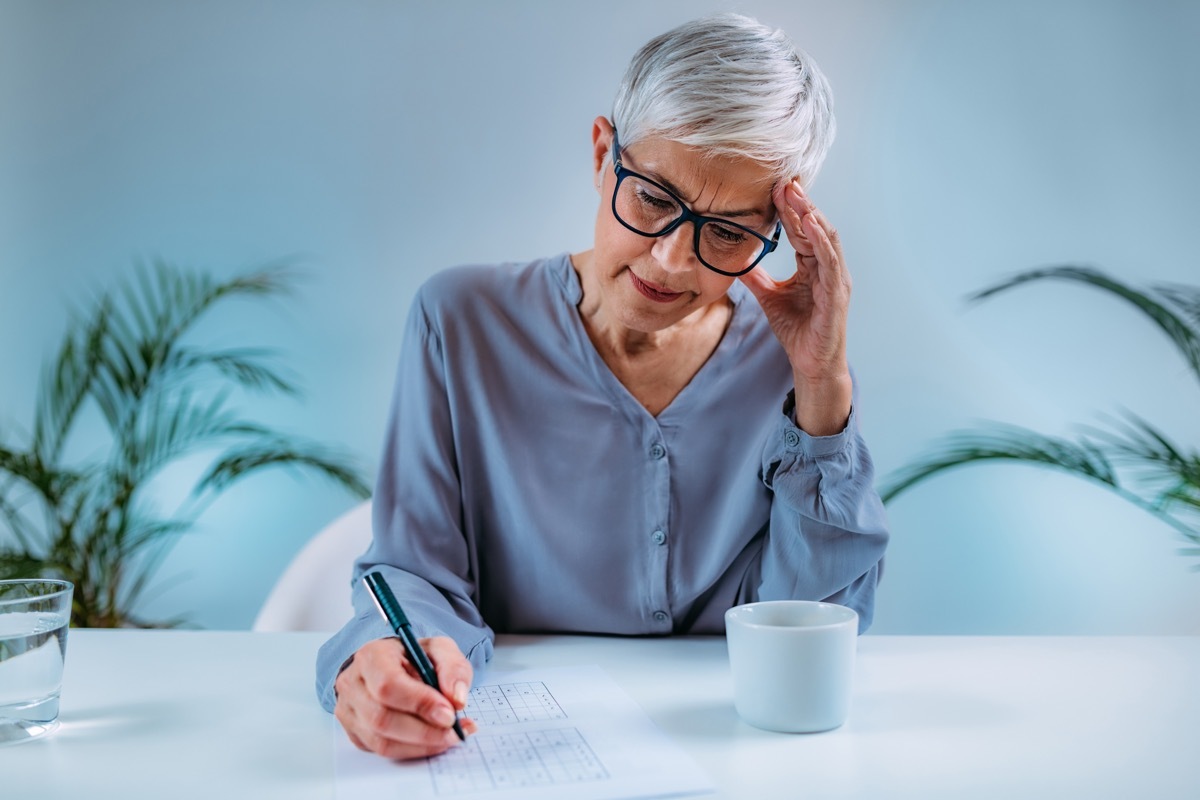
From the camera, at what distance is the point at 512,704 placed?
1003 mm

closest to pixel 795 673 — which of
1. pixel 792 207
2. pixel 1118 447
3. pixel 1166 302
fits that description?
pixel 792 207

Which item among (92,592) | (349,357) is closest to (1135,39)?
(349,357)

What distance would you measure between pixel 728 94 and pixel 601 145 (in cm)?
23

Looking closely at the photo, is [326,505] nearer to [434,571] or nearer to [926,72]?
[434,571]

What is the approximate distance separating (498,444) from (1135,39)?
7.95ft

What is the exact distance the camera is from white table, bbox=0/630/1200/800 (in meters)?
0.83

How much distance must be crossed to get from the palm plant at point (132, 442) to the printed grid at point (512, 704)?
185 cm

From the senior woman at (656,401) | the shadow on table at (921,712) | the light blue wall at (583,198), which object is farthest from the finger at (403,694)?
the light blue wall at (583,198)

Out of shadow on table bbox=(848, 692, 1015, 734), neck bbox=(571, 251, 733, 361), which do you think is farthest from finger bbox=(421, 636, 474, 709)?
neck bbox=(571, 251, 733, 361)

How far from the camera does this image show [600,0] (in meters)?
2.92

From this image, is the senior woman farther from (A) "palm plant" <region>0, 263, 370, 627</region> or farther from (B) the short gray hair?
(A) "palm plant" <region>0, 263, 370, 627</region>

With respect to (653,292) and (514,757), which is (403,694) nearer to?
(514,757)

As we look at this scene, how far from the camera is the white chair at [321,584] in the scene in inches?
62.2

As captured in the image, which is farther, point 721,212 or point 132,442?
point 132,442
